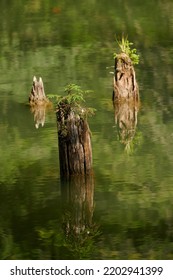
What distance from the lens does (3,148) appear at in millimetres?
18297

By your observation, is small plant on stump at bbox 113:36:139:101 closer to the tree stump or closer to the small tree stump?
the small tree stump

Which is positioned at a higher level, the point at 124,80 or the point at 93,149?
the point at 124,80

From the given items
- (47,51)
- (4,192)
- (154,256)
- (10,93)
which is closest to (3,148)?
(4,192)

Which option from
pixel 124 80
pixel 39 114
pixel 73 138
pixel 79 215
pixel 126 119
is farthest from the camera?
pixel 124 80

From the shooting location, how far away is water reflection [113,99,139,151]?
18.5 m

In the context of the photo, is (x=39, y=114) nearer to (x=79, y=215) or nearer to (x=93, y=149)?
(x=93, y=149)

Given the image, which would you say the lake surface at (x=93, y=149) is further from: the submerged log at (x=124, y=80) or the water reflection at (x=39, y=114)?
the submerged log at (x=124, y=80)

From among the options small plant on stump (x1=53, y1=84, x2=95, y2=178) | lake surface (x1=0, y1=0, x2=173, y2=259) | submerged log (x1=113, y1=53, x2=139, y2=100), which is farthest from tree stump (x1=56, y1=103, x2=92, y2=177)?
submerged log (x1=113, y1=53, x2=139, y2=100)

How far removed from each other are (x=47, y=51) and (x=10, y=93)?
391 cm

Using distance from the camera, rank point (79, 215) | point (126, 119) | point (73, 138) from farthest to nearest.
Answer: point (126, 119)
point (73, 138)
point (79, 215)

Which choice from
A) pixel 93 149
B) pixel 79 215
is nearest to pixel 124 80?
pixel 93 149

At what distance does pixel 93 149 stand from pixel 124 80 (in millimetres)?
3211

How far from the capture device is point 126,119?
19.9m

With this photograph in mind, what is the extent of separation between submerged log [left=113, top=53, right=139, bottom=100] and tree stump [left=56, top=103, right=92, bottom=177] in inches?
201
